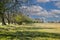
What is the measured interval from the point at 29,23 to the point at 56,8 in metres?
0.82

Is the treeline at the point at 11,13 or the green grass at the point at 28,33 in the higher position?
the treeline at the point at 11,13

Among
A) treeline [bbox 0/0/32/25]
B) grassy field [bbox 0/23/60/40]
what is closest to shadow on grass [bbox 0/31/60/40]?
grassy field [bbox 0/23/60/40]

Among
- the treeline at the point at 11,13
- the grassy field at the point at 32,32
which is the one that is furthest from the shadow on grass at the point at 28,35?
the treeline at the point at 11,13

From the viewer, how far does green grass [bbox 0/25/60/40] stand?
4.72 m

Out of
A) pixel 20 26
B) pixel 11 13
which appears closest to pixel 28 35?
pixel 20 26

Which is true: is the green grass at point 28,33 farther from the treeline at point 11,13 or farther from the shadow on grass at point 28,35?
the treeline at point 11,13

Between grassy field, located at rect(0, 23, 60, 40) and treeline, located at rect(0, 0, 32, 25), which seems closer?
grassy field, located at rect(0, 23, 60, 40)

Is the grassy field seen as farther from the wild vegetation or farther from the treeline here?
the treeline

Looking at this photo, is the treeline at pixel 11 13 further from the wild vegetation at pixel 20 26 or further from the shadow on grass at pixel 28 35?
the shadow on grass at pixel 28 35

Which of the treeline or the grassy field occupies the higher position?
the treeline

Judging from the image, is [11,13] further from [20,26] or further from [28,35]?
[28,35]

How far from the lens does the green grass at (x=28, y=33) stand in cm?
472

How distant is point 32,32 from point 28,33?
0.36 ft

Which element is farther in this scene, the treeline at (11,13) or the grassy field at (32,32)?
the treeline at (11,13)
